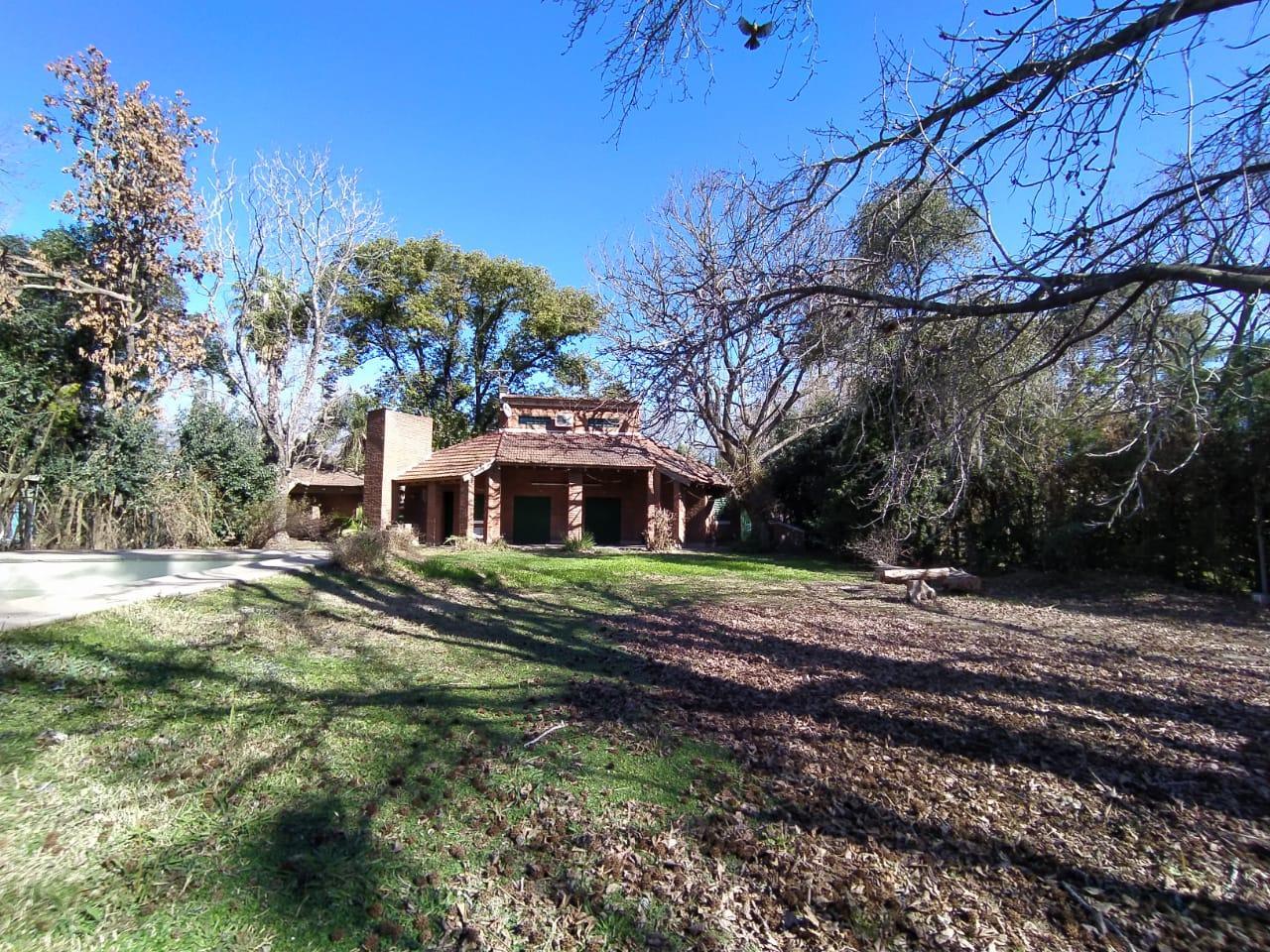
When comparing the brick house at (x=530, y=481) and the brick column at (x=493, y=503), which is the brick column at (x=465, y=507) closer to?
the brick house at (x=530, y=481)

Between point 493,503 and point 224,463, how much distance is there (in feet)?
25.2

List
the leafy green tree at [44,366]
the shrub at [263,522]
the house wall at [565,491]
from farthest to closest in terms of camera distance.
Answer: the house wall at [565,491] < the shrub at [263,522] < the leafy green tree at [44,366]

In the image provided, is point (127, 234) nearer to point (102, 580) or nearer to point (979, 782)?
point (102, 580)

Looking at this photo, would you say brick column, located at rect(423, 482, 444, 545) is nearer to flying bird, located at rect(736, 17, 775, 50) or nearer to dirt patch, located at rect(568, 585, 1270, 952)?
dirt patch, located at rect(568, 585, 1270, 952)

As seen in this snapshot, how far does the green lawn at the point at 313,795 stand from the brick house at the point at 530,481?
16.3 m

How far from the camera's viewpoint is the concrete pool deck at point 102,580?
6.25 meters

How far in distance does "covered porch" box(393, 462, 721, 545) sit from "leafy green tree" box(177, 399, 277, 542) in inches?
188

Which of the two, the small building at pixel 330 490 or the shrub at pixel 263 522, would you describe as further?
the small building at pixel 330 490

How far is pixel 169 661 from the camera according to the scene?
16.6 ft

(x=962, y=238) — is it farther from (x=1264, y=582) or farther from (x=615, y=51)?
(x=1264, y=582)

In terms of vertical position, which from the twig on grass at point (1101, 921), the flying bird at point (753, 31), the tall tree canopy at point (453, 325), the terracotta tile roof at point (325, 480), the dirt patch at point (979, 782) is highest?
the tall tree canopy at point (453, 325)

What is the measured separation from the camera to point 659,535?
21.7 meters

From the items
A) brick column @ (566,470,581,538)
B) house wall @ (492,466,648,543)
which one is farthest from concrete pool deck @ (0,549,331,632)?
house wall @ (492,466,648,543)

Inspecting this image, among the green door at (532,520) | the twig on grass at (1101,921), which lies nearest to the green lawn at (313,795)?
the twig on grass at (1101,921)
